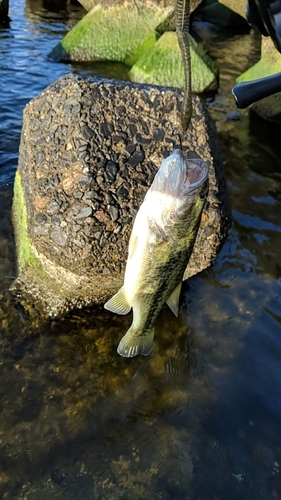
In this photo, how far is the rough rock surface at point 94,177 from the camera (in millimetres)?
3938

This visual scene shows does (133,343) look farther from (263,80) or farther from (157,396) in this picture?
(263,80)

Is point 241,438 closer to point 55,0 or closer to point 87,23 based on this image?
point 87,23

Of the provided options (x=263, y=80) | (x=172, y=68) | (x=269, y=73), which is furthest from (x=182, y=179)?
(x=172, y=68)

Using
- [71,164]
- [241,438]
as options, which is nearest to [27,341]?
[71,164]

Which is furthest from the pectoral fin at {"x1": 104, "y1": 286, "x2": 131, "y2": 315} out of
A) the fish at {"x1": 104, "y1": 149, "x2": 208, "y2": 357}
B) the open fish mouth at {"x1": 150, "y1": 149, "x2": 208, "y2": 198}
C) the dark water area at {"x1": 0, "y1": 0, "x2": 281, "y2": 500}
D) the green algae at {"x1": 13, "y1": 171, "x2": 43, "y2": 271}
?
the green algae at {"x1": 13, "y1": 171, "x2": 43, "y2": 271}

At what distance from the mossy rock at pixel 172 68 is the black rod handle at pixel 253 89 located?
7904 mm

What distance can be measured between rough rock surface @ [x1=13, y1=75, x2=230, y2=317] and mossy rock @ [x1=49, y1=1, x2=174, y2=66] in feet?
30.3

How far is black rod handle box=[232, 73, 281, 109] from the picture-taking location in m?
3.08

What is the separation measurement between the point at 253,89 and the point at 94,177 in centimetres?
156

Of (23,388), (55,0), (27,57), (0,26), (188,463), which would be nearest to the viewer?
(188,463)

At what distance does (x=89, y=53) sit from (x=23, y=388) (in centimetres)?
1123

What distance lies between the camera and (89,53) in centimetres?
1262

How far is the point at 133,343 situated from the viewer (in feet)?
10.8

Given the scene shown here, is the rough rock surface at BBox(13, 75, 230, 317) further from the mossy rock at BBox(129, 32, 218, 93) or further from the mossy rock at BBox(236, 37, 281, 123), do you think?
the mossy rock at BBox(129, 32, 218, 93)
